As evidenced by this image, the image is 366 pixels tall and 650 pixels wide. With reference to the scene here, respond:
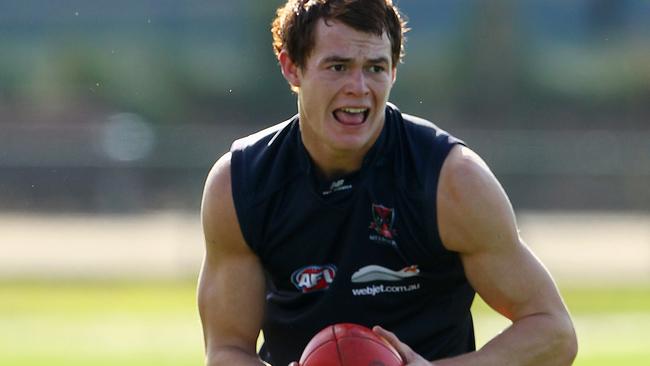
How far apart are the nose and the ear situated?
40 centimetres

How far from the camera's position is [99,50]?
105 feet

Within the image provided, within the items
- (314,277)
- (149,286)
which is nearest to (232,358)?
(314,277)

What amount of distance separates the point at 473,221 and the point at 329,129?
27.6 inches

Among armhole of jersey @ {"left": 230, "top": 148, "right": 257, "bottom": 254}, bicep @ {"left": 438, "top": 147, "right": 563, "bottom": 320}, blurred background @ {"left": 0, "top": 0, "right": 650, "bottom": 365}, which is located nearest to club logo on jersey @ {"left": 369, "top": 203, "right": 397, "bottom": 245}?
bicep @ {"left": 438, "top": 147, "right": 563, "bottom": 320}

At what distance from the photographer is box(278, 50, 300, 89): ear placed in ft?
20.9

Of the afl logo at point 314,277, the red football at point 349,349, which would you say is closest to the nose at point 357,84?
the afl logo at point 314,277

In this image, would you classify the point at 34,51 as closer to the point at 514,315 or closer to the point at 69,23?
the point at 69,23

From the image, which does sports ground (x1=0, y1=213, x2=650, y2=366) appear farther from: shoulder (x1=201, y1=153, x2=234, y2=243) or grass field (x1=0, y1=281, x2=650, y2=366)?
shoulder (x1=201, y1=153, x2=234, y2=243)

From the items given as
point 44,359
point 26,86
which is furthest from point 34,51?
point 44,359

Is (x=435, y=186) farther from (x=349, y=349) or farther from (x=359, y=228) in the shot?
(x=349, y=349)

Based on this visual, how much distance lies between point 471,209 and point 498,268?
0.98 feet

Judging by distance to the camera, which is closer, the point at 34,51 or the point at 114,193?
the point at 114,193

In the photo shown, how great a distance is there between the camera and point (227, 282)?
6.43m

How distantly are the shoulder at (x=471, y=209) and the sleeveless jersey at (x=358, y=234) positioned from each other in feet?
0.33
